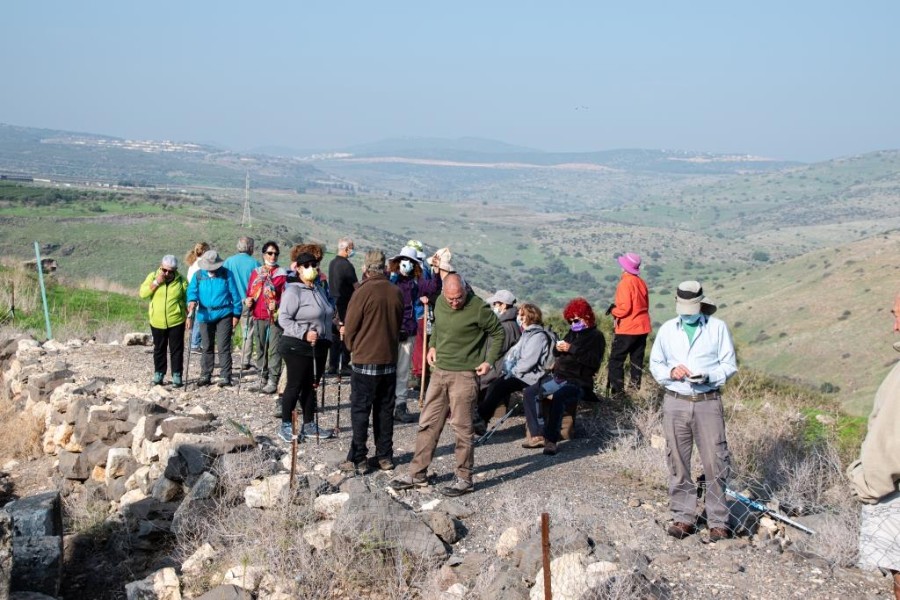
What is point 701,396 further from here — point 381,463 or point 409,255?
point 409,255

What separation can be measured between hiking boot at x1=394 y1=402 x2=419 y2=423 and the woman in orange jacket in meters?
2.98

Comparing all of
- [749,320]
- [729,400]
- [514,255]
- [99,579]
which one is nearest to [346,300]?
Answer: [99,579]

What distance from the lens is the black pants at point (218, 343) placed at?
11.4 meters

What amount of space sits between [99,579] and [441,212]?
A: 123313mm

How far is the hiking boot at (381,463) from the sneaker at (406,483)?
400mm

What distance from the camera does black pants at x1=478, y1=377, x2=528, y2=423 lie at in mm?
9836

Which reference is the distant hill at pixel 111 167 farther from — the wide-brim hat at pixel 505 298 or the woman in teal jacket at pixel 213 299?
the wide-brim hat at pixel 505 298

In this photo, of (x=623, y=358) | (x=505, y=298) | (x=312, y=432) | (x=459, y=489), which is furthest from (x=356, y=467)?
(x=623, y=358)

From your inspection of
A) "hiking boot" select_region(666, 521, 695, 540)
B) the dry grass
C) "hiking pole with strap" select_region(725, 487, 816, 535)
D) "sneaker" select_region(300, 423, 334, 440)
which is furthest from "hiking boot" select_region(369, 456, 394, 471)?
the dry grass

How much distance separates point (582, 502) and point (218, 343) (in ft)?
19.4

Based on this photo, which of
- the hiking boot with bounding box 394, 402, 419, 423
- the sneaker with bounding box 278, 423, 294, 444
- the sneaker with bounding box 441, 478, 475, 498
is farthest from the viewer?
the hiking boot with bounding box 394, 402, 419, 423

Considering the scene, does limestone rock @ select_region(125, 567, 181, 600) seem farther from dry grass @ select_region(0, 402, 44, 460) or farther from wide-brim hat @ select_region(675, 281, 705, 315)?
dry grass @ select_region(0, 402, 44, 460)

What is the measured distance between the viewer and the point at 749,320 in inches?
1907

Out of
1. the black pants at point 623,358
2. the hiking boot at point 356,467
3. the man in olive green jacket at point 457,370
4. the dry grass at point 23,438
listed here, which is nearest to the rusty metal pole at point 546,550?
the man in olive green jacket at point 457,370
